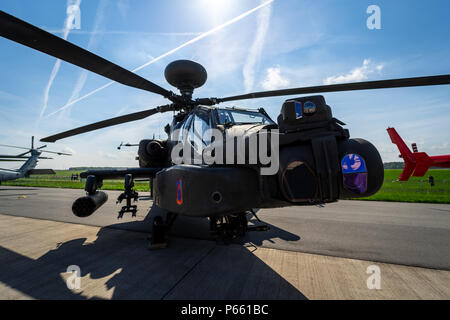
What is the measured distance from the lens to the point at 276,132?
2027 millimetres

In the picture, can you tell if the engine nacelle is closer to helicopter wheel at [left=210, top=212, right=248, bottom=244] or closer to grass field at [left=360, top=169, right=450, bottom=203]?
helicopter wheel at [left=210, top=212, right=248, bottom=244]

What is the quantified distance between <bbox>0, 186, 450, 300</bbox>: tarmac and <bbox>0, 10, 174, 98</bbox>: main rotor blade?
3.08 m

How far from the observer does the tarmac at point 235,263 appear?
240cm

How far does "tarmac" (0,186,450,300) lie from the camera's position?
2402 mm

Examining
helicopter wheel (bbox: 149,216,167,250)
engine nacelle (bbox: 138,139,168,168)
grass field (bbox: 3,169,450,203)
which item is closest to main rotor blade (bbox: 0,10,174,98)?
engine nacelle (bbox: 138,139,168,168)

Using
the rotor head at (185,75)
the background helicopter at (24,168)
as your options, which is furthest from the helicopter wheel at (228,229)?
the background helicopter at (24,168)

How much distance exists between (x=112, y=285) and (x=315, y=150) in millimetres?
2962

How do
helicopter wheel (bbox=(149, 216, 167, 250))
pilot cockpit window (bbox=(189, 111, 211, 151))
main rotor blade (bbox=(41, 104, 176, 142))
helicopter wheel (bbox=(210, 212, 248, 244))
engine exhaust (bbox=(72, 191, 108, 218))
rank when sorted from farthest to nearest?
main rotor blade (bbox=(41, 104, 176, 142))
helicopter wheel (bbox=(149, 216, 167, 250))
engine exhaust (bbox=(72, 191, 108, 218))
pilot cockpit window (bbox=(189, 111, 211, 151))
helicopter wheel (bbox=(210, 212, 248, 244))

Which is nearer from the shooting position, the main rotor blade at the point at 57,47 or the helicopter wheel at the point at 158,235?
the main rotor blade at the point at 57,47

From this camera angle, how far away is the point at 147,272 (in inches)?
114

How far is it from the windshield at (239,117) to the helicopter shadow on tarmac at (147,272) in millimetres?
2306

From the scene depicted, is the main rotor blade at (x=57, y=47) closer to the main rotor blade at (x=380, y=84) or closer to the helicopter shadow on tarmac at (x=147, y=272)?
the helicopter shadow on tarmac at (x=147, y=272)

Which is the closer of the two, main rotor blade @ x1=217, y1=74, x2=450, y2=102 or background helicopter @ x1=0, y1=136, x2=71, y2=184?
main rotor blade @ x1=217, y1=74, x2=450, y2=102
